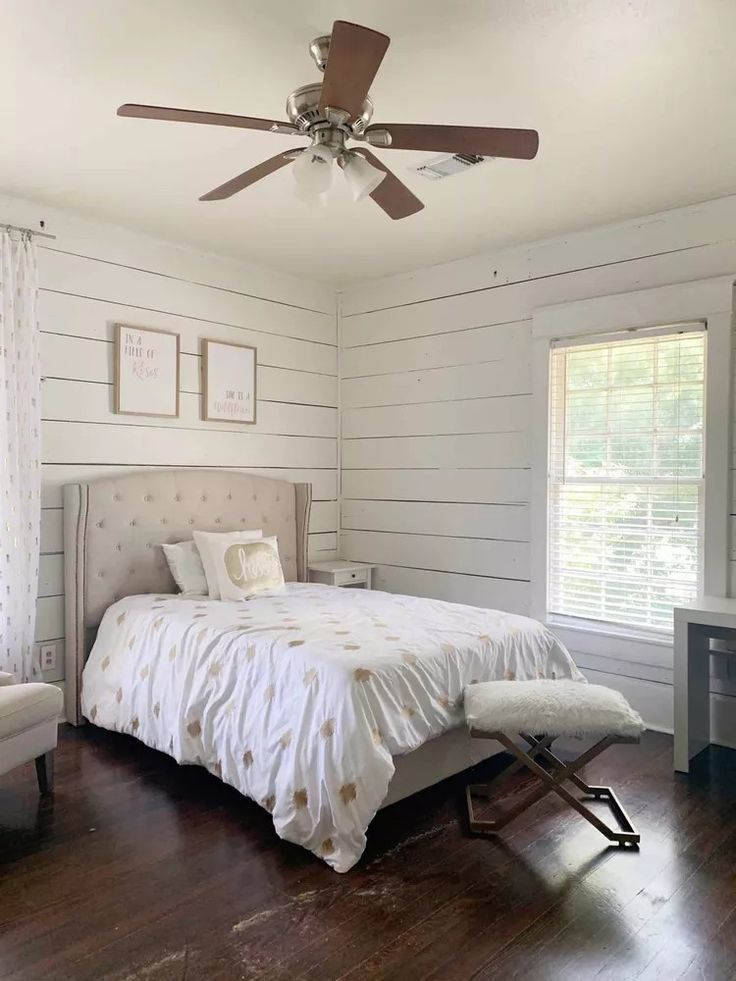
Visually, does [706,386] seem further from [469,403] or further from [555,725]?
[555,725]

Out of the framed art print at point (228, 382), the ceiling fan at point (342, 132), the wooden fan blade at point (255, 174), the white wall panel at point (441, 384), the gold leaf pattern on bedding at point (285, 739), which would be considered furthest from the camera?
the framed art print at point (228, 382)

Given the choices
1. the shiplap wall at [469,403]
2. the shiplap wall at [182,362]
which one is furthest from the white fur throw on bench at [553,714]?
the shiplap wall at [182,362]

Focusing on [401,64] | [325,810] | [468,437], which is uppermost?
[401,64]

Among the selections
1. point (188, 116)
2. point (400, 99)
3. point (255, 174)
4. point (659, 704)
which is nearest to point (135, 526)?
point (255, 174)

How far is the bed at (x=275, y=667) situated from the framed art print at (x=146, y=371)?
389 mm

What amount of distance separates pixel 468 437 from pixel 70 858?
3021 millimetres

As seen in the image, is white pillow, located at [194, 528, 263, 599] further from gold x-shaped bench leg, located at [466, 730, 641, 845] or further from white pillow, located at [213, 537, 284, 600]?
gold x-shaped bench leg, located at [466, 730, 641, 845]

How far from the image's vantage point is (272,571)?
3877mm

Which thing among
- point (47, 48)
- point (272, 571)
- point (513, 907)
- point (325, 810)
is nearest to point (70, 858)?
point (325, 810)

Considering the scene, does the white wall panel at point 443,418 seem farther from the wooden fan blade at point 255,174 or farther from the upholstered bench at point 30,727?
the upholstered bench at point 30,727

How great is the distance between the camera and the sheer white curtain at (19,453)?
338 cm

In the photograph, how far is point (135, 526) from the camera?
383cm

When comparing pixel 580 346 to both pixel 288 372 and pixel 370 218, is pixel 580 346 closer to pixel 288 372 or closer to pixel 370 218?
pixel 370 218

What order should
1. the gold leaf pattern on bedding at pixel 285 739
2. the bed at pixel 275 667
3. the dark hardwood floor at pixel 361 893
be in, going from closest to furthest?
the dark hardwood floor at pixel 361 893
the bed at pixel 275 667
the gold leaf pattern on bedding at pixel 285 739
